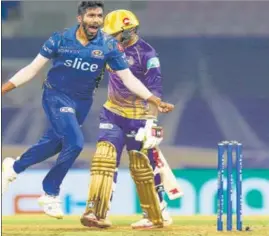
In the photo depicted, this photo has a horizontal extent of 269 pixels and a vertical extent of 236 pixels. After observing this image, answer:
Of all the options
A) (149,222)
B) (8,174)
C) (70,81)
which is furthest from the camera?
(149,222)

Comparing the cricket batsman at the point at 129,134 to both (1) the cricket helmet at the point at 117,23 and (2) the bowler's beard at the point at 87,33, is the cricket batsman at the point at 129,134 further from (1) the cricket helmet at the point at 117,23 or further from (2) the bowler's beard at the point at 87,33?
(2) the bowler's beard at the point at 87,33

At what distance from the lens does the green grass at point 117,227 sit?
29.6 feet

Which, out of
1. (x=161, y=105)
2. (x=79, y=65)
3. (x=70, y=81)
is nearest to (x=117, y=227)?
(x=161, y=105)

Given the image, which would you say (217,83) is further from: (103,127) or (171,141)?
(103,127)

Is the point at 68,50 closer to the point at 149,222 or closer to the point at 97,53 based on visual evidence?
the point at 97,53

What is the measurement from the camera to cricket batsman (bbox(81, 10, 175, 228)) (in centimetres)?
916

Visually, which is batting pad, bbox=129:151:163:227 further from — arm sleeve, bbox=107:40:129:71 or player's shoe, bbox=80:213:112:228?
arm sleeve, bbox=107:40:129:71

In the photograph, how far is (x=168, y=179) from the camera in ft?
31.7

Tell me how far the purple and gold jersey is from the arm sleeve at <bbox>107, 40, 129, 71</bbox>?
0.25 metres

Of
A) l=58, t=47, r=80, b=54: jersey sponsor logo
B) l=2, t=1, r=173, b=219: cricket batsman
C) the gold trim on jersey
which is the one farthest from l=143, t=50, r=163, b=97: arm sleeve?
l=58, t=47, r=80, b=54: jersey sponsor logo

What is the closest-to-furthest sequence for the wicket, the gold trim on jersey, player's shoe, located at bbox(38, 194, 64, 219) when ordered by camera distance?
the wicket
player's shoe, located at bbox(38, 194, 64, 219)
the gold trim on jersey

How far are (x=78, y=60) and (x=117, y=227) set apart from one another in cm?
139

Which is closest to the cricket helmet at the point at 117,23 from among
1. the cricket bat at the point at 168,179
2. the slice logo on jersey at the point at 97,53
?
the slice logo on jersey at the point at 97,53

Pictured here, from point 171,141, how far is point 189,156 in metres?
0.21
